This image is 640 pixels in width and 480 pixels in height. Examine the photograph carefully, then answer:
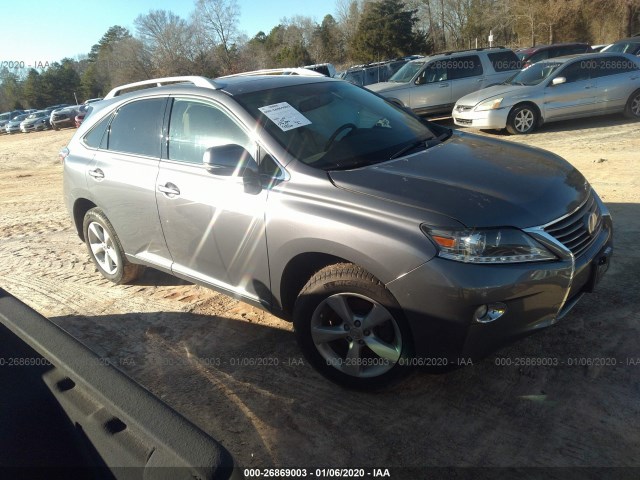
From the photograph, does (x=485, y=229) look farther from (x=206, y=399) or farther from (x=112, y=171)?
(x=112, y=171)

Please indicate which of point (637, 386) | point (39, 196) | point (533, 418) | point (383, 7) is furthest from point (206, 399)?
point (383, 7)

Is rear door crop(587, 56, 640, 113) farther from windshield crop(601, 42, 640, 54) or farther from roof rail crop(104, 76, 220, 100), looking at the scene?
roof rail crop(104, 76, 220, 100)

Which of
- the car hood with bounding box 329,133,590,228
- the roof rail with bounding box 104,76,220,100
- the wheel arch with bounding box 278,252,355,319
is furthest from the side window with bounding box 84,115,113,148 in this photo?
the car hood with bounding box 329,133,590,228

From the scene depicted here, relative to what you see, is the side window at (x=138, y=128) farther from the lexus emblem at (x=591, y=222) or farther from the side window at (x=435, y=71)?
the side window at (x=435, y=71)

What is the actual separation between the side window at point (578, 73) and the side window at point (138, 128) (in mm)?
9382

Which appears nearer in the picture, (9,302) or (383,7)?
(9,302)

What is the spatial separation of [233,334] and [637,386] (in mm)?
2683

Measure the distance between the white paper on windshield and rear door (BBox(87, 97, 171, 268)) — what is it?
41.3 inches

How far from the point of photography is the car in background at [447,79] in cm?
1267

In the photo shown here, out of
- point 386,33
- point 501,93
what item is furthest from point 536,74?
A: point 386,33

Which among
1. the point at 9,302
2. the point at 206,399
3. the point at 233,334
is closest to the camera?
the point at 9,302

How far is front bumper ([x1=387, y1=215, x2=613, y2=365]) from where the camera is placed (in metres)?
2.47

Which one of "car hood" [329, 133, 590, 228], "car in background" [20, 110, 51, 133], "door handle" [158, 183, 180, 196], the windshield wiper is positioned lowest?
"car hood" [329, 133, 590, 228]

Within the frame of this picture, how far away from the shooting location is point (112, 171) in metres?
4.29
